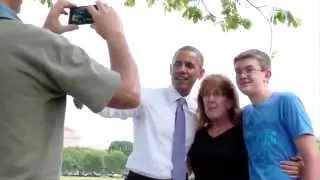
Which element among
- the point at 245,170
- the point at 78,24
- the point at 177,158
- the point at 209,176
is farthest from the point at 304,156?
the point at 78,24

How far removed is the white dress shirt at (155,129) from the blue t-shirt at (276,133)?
2.09 ft

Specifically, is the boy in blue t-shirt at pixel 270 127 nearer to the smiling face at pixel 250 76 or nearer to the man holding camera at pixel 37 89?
the smiling face at pixel 250 76

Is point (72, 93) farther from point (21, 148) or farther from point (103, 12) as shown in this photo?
point (103, 12)

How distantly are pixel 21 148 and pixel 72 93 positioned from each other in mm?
192

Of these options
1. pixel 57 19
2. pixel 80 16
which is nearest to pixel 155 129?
pixel 57 19

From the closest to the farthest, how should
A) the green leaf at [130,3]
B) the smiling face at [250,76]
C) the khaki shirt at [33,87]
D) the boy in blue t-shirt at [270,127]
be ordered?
the khaki shirt at [33,87] → the boy in blue t-shirt at [270,127] → the smiling face at [250,76] → the green leaf at [130,3]

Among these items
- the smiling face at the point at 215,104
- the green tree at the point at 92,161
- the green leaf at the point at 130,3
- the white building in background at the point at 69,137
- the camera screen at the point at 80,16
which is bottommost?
the green tree at the point at 92,161

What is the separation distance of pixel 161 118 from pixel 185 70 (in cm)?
35

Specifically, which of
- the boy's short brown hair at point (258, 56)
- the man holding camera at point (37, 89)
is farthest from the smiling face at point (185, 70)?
the man holding camera at point (37, 89)

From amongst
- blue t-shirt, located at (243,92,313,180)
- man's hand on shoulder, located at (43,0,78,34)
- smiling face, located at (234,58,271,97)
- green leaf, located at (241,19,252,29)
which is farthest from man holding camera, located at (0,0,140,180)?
green leaf, located at (241,19,252,29)

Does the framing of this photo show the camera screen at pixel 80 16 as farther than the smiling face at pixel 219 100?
No

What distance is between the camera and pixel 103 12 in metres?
1.59

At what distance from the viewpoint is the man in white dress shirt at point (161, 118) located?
3.30 meters

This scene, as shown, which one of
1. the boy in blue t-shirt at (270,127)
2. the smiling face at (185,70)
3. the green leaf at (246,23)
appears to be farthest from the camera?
the green leaf at (246,23)
